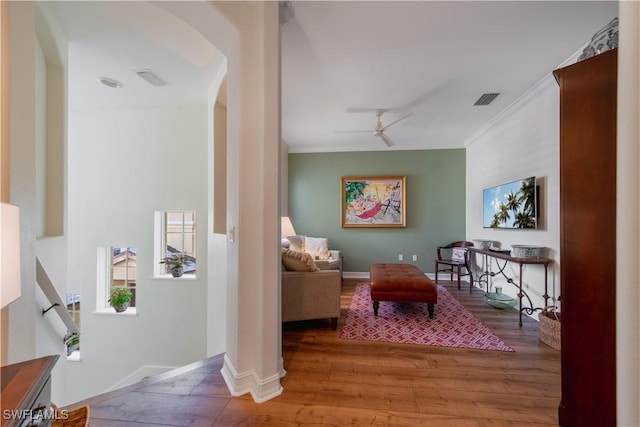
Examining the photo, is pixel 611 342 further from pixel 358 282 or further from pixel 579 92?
pixel 358 282

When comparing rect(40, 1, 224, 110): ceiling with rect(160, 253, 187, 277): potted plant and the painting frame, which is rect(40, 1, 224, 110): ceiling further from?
the painting frame

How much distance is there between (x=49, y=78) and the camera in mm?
2139

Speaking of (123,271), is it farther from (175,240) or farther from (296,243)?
(296,243)

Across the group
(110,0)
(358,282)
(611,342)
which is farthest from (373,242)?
(110,0)

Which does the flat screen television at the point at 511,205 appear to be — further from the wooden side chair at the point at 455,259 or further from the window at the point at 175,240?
the window at the point at 175,240

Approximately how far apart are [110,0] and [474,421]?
12.5 feet

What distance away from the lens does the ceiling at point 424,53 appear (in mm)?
1937

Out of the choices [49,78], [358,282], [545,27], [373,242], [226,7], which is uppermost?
[545,27]

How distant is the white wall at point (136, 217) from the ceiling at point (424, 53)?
5.86 ft

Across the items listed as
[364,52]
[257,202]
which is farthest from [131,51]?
[364,52]

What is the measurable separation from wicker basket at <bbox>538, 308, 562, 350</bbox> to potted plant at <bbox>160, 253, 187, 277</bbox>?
4502 millimetres

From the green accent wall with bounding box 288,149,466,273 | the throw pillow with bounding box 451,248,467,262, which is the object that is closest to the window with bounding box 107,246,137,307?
the green accent wall with bounding box 288,149,466,273

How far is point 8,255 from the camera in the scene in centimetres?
72

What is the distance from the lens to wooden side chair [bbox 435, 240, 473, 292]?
4.39 metres
